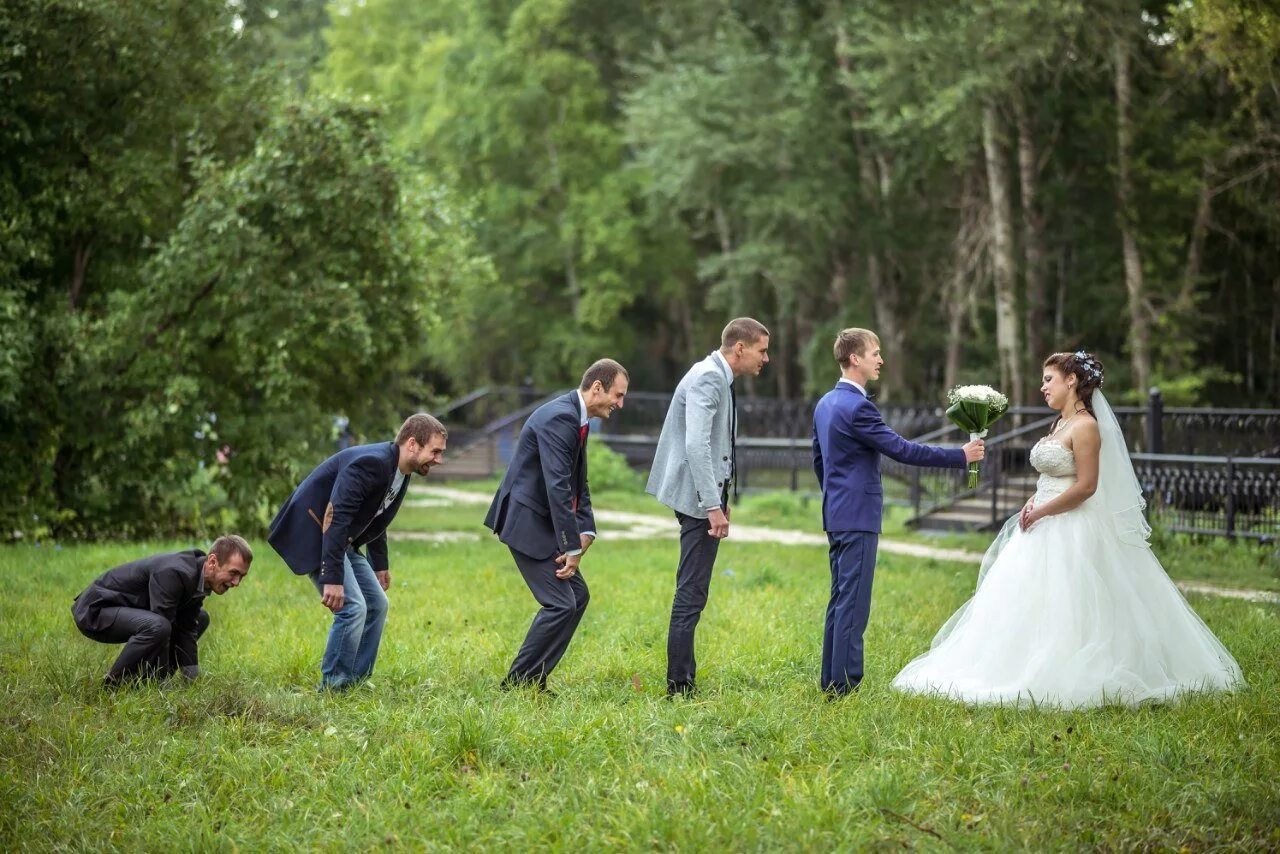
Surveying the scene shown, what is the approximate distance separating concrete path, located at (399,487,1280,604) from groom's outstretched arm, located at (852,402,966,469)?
556cm

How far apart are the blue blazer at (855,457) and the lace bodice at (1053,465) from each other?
0.90m

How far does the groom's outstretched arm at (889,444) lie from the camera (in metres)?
6.84

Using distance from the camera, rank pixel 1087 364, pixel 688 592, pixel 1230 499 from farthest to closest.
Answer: pixel 1230 499
pixel 1087 364
pixel 688 592

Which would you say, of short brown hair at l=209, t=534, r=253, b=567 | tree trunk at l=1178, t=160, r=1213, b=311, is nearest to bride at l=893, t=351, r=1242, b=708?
short brown hair at l=209, t=534, r=253, b=567

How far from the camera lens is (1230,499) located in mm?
14914

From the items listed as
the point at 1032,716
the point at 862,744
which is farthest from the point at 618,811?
the point at 1032,716

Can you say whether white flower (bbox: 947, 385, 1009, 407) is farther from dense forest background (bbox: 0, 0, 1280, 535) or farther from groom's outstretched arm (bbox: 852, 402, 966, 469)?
dense forest background (bbox: 0, 0, 1280, 535)

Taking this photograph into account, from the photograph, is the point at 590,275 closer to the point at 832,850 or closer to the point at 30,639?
the point at 30,639

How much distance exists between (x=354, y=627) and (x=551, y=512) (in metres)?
1.33

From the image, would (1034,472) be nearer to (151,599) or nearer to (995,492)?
(995,492)

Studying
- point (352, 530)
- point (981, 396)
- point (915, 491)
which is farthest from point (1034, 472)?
→ point (352, 530)

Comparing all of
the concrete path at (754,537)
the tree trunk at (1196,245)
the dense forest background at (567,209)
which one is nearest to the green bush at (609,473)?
the concrete path at (754,537)

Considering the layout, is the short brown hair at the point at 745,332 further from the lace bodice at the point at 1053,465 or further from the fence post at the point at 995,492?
the fence post at the point at 995,492

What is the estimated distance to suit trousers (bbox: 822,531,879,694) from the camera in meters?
6.98
